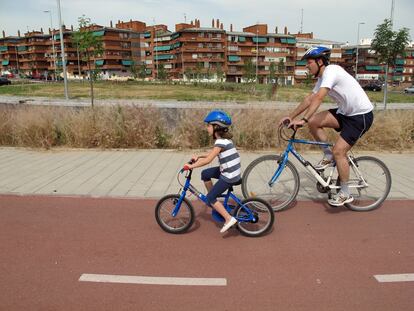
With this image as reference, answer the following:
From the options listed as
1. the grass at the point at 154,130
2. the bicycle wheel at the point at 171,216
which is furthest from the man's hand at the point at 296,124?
the grass at the point at 154,130

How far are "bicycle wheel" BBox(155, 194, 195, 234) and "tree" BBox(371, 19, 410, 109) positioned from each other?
1995 cm

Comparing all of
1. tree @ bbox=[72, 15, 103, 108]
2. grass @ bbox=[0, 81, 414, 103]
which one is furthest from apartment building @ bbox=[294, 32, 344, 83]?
tree @ bbox=[72, 15, 103, 108]

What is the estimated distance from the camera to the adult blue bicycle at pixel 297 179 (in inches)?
181

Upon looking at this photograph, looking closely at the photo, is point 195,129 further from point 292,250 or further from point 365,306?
point 365,306

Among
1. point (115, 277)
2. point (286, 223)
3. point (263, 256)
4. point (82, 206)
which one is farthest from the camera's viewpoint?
point (82, 206)

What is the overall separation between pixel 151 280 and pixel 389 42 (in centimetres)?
2251

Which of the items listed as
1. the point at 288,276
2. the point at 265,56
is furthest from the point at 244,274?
the point at 265,56

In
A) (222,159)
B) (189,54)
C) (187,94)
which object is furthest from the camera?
(189,54)

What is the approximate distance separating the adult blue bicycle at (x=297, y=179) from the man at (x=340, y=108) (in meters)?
0.23

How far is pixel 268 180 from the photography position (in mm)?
4648

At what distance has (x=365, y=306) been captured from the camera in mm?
2785

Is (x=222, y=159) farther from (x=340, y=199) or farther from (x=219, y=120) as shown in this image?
(x=340, y=199)

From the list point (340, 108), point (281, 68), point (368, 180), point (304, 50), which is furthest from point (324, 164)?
point (304, 50)

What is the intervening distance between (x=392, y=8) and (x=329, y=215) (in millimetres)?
20522
